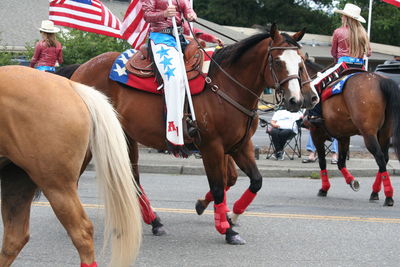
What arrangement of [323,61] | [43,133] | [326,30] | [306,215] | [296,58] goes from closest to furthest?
[43,133], [296,58], [306,215], [323,61], [326,30]

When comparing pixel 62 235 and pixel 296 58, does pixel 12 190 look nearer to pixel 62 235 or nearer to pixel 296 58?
pixel 62 235

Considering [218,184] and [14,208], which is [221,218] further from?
[14,208]

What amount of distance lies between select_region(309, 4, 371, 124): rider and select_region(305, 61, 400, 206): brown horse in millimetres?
357

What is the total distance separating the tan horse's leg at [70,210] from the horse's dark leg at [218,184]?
2.35 metres

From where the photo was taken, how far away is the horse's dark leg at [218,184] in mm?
6664

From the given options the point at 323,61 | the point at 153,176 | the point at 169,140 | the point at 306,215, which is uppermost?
the point at 169,140

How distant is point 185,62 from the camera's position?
7047mm

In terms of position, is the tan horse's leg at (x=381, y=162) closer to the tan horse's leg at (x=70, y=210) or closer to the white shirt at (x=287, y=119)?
the white shirt at (x=287, y=119)

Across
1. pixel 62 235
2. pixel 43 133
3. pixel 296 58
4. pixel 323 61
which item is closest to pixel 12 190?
pixel 43 133

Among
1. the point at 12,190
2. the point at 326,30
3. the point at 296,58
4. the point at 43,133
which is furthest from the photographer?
the point at 326,30

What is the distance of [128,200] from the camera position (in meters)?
4.69

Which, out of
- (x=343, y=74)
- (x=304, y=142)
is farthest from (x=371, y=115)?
(x=304, y=142)

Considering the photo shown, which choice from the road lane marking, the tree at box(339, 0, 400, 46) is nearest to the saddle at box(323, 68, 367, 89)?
the road lane marking

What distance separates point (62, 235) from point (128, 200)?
2.54 meters
